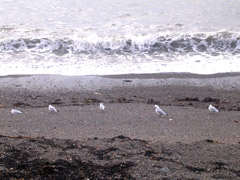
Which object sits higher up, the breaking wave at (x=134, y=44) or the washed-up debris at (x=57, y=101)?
the breaking wave at (x=134, y=44)

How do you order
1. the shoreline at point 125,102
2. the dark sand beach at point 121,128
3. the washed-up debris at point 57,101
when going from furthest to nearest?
the washed-up debris at point 57,101, the shoreline at point 125,102, the dark sand beach at point 121,128

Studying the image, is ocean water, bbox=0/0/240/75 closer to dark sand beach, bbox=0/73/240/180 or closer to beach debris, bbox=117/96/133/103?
dark sand beach, bbox=0/73/240/180

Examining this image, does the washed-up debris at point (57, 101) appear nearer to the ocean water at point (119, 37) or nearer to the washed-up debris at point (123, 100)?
the washed-up debris at point (123, 100)

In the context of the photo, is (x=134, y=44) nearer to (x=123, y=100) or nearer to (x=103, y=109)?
(x=123, y=100)

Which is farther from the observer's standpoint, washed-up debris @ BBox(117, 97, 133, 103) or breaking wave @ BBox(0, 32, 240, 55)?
breaking wave @ BBox(0, 32, 240, 55)

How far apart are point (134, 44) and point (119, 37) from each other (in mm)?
971

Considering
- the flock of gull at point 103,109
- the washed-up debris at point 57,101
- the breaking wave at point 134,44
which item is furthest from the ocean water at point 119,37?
the flock of gull at point 103,109

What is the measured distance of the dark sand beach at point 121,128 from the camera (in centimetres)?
419

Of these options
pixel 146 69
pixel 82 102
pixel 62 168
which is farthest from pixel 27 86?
pixel 62 168

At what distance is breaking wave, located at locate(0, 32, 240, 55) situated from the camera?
13188 mm

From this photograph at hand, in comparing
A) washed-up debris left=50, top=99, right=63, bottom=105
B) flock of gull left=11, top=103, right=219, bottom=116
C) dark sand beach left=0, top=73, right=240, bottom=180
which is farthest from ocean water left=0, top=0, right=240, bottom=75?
flock of gull left=11, top=103, right=219, bottom=116

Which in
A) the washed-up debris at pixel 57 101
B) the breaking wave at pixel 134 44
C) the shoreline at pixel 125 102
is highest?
the breaking wave at pixel 134 44

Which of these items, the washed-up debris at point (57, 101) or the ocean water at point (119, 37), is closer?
the washed-up debris at point (57, 101)

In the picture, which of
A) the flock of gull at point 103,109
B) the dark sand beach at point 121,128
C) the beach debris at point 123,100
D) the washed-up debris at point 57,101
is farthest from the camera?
the beach debris at point 123,100
